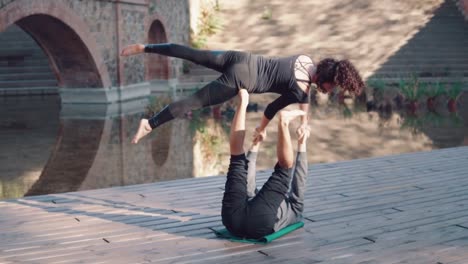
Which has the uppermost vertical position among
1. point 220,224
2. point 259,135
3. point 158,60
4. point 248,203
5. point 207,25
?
point 207,25

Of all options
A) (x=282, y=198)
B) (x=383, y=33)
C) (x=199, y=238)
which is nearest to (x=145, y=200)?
(x=199, y=238)

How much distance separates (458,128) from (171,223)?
858 centimetres

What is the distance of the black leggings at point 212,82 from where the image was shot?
481cm

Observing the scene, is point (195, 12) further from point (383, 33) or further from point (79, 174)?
point (79, 174)

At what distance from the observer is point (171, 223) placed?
4684mm

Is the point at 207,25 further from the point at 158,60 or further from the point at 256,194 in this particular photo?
the point at 256,194

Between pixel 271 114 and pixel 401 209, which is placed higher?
pixel 271 114

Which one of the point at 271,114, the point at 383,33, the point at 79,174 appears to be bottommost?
the point at 79,174

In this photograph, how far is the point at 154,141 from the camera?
10.8m

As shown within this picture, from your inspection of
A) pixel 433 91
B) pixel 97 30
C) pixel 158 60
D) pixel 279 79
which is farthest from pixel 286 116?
pixel 158 60

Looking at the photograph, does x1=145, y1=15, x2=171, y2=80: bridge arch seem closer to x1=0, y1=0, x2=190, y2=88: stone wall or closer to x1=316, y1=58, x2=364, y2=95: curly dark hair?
x1=0, y1=0, x2=190, y2=88: stone wall

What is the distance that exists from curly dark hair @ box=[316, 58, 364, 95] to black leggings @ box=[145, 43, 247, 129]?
659 mm

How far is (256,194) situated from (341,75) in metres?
0.94

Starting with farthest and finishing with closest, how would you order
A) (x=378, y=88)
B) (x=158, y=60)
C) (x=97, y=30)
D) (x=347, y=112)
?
(x=158, y=60), (x=97, y=30), (x=378, y=88), (x=347, y=112)
